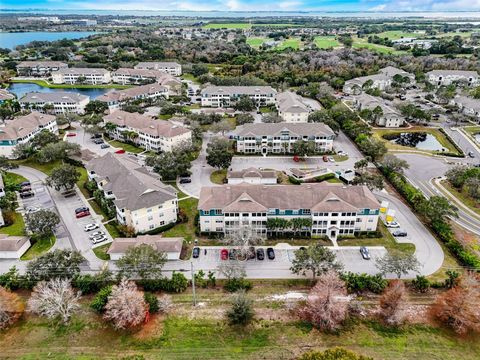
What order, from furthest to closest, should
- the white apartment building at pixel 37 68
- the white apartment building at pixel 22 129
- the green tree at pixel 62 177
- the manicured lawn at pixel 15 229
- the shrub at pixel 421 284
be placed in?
the white apartment building at pixel 37 68, the white apartment building at pixel 22 129, the green tree at pixel 62 177, the manicured lawn at pixel 15 229, the shrub at pixel 421 284

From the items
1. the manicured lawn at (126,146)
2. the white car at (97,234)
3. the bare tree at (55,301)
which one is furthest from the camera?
the manicured lawn at (126,146)

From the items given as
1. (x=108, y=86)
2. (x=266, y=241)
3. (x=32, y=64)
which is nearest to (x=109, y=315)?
(x=266, y=241)

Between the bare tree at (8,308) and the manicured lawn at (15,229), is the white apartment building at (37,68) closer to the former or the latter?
the manicured lawn at (15,229)

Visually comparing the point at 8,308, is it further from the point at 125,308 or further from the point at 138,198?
the point at 138,198

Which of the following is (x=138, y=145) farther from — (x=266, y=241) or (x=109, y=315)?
(x=109, y=315)

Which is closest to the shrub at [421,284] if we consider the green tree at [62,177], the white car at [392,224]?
the white car at [392,224]

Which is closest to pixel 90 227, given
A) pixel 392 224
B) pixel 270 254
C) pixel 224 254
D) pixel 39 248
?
pixel 39 248
